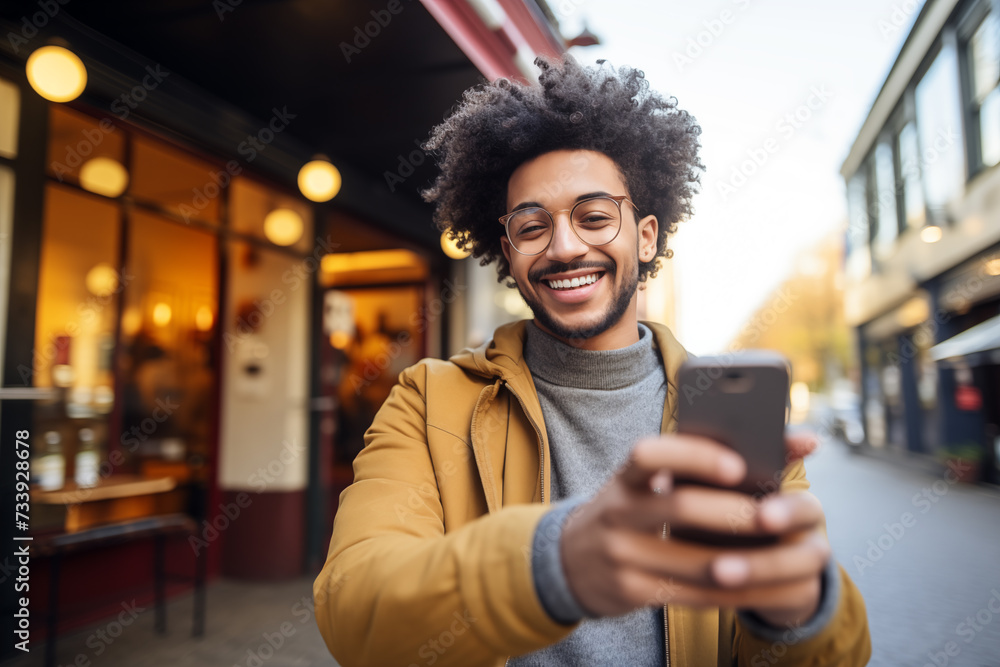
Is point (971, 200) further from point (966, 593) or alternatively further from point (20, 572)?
point (20, 572)

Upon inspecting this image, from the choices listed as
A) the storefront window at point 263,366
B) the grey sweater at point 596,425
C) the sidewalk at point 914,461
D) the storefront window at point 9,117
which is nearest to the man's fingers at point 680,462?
the grey sweater at point 596,425

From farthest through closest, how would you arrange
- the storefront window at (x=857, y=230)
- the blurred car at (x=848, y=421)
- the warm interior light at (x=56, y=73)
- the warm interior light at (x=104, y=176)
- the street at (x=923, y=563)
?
the blurred car at (x=848, y=421) < the storefront window at (x=857, y=230) < the warm interior light at (x=104, y=176) < the street at (x=923, y=563) < the warm interior light at (x=56, y=73)

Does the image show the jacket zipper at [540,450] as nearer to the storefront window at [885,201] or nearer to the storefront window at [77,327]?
the storefront window at [77,327]

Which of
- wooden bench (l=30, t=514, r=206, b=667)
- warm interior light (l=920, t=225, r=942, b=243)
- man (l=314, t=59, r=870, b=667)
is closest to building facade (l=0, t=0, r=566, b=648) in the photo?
wooden bench (l=30, t=514, r=206, b=667)

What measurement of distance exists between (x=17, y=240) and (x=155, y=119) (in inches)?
44.9

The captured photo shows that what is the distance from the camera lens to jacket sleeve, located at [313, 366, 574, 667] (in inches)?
32.2

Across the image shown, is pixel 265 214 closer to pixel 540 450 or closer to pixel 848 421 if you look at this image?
pixel 540 450

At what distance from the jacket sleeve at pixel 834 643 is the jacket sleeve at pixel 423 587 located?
1.24ft

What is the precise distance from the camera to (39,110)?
11.9 feet

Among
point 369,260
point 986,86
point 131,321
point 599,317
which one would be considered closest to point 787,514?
point 599,317

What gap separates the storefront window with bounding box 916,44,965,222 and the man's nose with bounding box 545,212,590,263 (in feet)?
42.1

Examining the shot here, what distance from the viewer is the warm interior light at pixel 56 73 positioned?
10.5 ft

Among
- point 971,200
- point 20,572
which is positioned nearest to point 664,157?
point 20,572

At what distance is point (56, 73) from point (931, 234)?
1447 centimetres
